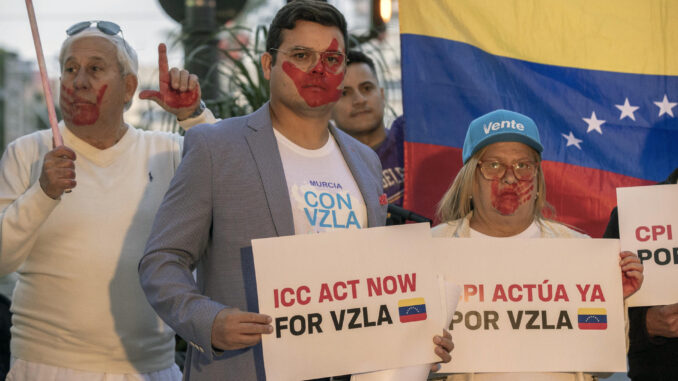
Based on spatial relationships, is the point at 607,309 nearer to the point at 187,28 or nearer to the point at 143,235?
the point at 143,235

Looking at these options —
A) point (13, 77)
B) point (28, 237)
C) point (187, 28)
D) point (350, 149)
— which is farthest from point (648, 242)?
point (13, 77)

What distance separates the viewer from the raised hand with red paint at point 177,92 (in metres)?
3.37

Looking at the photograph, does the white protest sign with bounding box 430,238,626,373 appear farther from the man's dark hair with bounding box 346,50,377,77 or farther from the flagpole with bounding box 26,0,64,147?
the man's dark hair with bounding box 346,50,377,77

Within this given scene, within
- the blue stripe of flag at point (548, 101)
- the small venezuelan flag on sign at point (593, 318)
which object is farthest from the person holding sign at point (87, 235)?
the small venezuelan flag on sign at point (593, 318)

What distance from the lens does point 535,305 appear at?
126 inches

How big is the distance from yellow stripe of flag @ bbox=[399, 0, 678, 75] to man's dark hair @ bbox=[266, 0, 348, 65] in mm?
1444

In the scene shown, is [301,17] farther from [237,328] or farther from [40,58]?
[237,328]

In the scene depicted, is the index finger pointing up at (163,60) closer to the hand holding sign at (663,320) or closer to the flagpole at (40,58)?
the flagpole at (40,58)

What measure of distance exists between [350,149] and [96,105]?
1.13 metres

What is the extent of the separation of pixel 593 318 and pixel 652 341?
1.40ft

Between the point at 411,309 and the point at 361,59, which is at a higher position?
the point at 361,59

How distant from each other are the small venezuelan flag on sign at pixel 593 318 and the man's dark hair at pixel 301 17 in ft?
4.28

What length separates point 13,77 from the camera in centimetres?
2692

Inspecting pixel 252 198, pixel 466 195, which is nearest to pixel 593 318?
pixel 466 195
